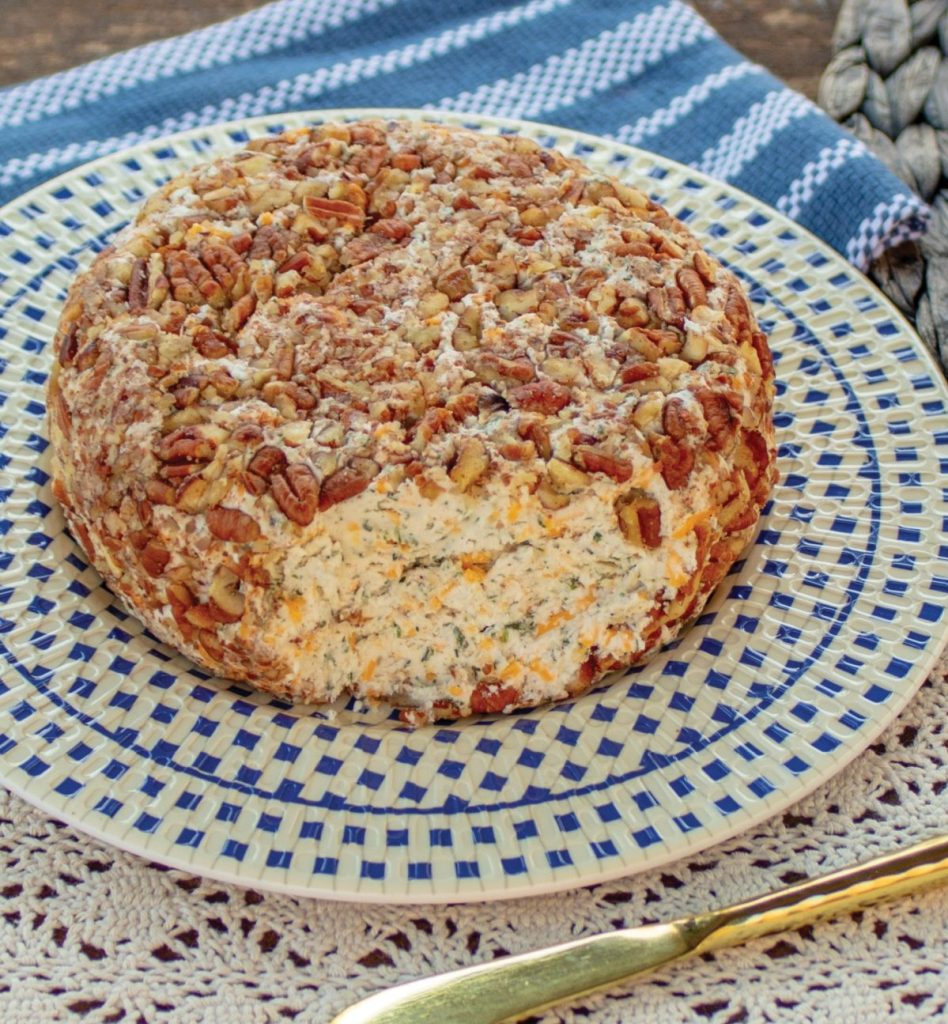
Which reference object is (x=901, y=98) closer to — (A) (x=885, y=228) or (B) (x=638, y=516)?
(A) (x=885, y=228)

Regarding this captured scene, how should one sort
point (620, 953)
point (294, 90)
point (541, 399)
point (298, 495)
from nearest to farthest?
point (620, 953) < point (298, 495) < point (541, 399) < point (294, 90)

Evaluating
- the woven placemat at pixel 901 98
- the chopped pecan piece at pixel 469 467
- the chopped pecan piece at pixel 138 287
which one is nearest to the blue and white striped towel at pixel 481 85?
the woven placemat at pixel 901 98

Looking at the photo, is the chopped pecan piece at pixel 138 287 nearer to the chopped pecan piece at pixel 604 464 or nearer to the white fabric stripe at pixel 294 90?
the chopped pecan piece at pixel 604 464

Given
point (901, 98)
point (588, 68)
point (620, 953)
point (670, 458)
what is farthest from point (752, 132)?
point (620, 953)

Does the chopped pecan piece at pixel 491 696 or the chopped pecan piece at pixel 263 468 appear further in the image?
the chopped pecan piece at pixel 491 696

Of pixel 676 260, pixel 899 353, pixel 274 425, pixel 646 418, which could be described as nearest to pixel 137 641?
pixel 274 425

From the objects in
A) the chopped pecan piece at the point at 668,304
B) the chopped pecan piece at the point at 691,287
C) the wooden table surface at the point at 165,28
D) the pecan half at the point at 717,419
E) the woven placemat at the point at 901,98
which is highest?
the woven placemat at the point at 901,98
